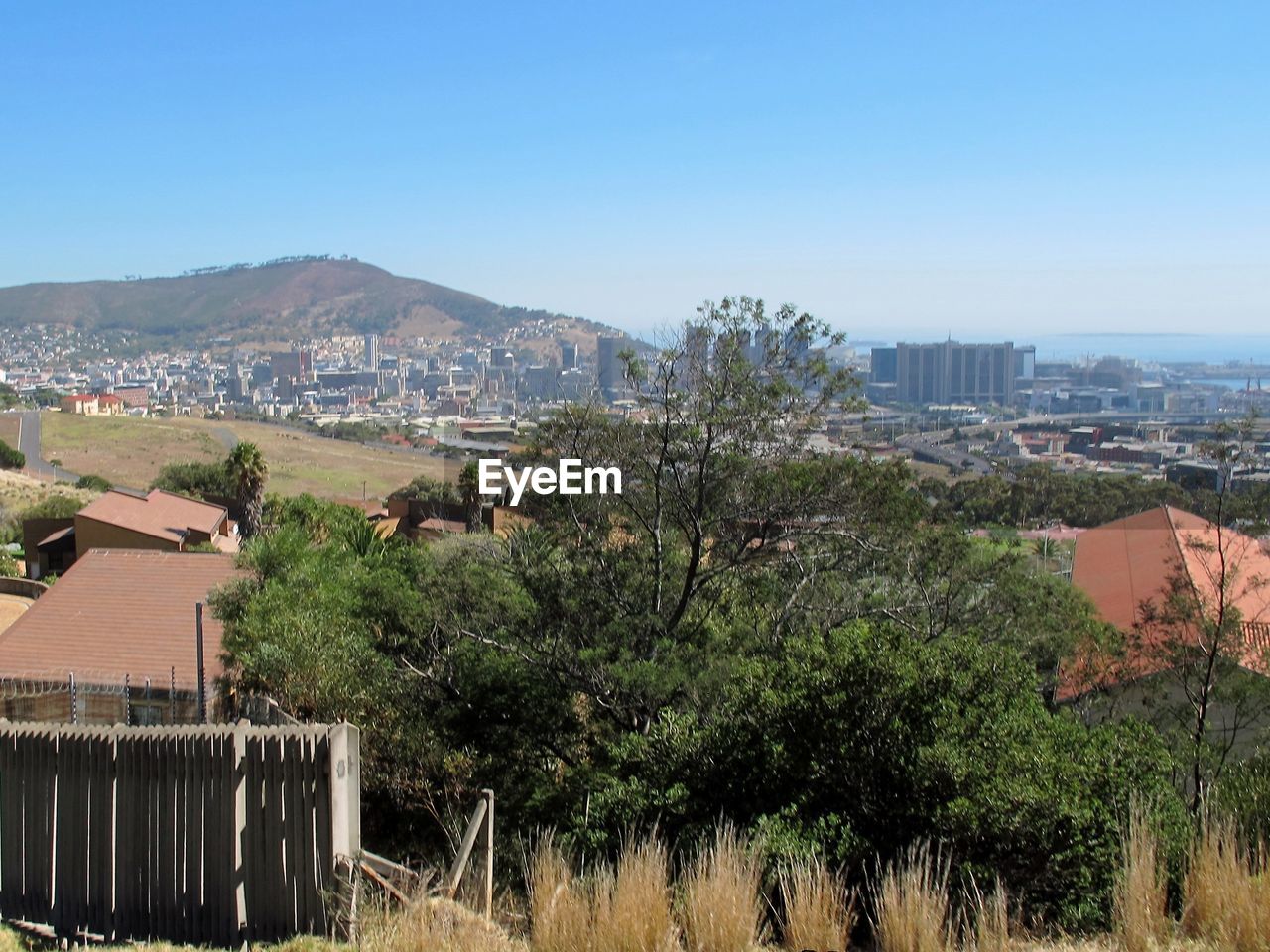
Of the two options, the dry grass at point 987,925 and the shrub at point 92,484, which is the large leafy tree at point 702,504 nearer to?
the dry grass at point 987,925

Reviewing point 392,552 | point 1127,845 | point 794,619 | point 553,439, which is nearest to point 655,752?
point 1127,845

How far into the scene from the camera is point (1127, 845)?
4.50 metres

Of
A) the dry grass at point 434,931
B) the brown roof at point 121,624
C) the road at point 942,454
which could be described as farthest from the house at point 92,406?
the dry grass at point 434,931

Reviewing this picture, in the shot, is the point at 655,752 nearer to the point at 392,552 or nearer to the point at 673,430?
the point at 673,430

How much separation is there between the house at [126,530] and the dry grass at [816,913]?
26.5m

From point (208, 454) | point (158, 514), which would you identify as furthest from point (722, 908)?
point (208, 454)

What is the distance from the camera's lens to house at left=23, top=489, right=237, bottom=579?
98.4 feet

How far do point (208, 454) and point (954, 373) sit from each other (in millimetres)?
92664

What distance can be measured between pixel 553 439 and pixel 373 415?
13970 cm

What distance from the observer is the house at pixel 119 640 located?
43.7 ft

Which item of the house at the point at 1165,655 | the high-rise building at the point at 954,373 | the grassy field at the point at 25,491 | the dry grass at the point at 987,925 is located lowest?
the grassy field at the point at 25,491

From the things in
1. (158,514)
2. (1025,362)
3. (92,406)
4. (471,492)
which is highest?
(1025,362)

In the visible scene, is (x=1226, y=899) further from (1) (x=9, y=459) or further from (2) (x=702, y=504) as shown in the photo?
(1) (x=9, y=459)

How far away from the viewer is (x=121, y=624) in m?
17.7
